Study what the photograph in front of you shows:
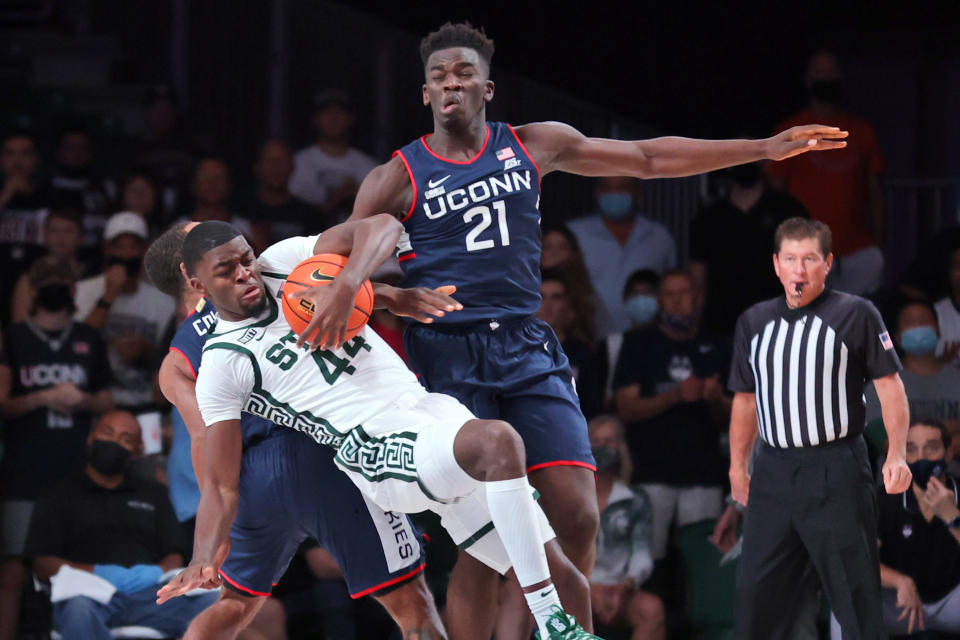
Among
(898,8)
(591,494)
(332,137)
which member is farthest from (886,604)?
(898,8)

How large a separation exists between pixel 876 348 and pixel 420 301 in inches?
81.0

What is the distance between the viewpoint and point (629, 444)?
745 cm

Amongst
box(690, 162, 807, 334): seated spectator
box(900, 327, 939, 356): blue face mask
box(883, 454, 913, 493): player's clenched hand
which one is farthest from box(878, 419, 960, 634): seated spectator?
box(690, 162, 807, 334): seated spectator

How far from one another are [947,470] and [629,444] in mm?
1653

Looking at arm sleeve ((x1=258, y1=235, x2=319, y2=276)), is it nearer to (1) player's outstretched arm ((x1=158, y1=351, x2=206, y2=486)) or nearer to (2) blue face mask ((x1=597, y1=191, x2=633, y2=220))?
(1) player's outstretched arm ((x1=158, y1=351, x2=206, y2=486))

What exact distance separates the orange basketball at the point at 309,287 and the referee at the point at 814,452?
6.59ft

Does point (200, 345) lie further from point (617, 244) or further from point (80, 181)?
point (80, 181)

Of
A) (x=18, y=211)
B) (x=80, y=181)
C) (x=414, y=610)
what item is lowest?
(x=414, y=610)

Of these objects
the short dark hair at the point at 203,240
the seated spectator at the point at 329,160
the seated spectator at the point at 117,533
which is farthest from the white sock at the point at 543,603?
the seated spectator at the point at 329,160

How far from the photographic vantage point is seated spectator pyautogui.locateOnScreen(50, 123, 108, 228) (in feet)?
28.7

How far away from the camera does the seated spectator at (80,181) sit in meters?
8.75

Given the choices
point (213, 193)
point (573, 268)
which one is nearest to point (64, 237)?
point (213, 193)

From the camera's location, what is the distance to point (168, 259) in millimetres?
5184

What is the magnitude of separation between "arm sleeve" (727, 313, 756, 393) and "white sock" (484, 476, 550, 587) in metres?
2.06
